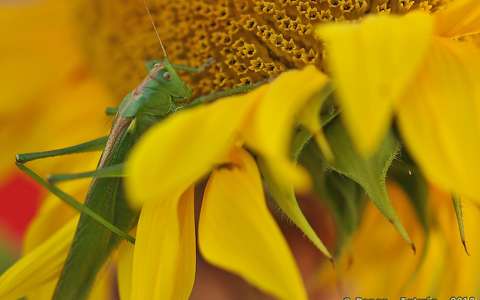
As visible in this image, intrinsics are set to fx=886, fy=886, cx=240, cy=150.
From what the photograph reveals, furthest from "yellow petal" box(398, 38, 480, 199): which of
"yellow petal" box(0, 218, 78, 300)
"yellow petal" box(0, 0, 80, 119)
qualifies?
"yellow petal" box(0, 0, 80, 119)

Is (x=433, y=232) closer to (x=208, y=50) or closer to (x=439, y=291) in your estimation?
(x=439, y=291)

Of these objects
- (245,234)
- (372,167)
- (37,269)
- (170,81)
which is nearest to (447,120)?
(372,167)

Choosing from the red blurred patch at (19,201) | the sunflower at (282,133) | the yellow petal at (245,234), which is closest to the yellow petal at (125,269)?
the sunflower at (282,133)

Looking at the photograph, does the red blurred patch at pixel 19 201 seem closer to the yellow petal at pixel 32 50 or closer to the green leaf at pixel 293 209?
the yellow petal at pixel 32 50

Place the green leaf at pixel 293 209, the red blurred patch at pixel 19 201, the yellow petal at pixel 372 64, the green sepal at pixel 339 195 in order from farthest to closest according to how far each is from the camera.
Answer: the red blurred patch at pixel 19 201
the green sepal at pixel 339 195
the green leaf at pixel 293 209
the yellow petal at pixel 372 64

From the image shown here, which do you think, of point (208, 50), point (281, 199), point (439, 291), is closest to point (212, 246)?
point (281, 199)

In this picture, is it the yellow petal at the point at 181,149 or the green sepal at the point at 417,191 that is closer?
the yellow petal at the point at 181,149
